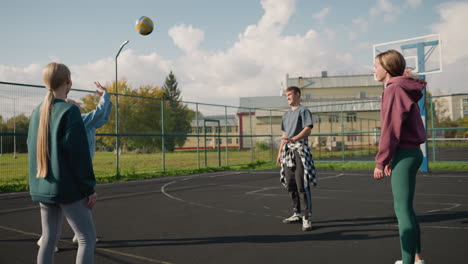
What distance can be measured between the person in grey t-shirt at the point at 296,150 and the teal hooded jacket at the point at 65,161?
3241 millimetres

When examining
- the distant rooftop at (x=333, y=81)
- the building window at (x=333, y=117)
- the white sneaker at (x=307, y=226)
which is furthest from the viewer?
the distant rooftop at (x=333, y=81)

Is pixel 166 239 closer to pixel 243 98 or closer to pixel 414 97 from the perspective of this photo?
pixel 414 97

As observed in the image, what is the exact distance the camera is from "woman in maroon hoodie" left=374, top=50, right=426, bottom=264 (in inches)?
108

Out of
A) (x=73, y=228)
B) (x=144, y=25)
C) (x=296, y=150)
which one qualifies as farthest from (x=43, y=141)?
(x=144, y=25)

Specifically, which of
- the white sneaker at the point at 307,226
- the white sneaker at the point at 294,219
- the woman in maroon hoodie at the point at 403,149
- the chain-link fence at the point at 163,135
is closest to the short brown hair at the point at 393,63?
the woman in maroon hoodie at the point at 403,149

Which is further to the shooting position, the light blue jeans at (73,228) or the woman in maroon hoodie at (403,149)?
the woman in maroon hoodie at (403,149)

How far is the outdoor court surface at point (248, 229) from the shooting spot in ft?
12.3

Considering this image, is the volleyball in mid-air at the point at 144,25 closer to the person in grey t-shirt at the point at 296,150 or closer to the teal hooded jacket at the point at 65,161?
the person in grey t-shirt at the point at 296,150

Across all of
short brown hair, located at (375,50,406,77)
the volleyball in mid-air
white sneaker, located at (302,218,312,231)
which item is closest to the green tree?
the volleyball in mid-air

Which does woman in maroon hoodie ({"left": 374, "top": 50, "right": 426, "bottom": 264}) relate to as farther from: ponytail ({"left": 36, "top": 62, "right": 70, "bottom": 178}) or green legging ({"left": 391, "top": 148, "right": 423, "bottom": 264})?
ponytail ({"left": 36, "top": 62, "right": 70, "bottom": 178})

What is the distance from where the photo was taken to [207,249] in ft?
13.2

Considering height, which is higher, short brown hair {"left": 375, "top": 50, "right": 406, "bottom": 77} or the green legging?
short brown hair {"left": 375, "top": 50, "right": 406, "bottom": 77}

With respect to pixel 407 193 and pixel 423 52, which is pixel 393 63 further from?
pixel 423 52

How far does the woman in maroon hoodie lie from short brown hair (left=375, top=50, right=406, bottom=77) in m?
0.12
